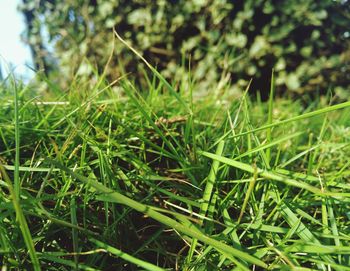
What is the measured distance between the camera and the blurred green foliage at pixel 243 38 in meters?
2.36

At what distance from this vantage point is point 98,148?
0.73 m

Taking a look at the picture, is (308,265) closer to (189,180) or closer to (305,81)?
(189,180)

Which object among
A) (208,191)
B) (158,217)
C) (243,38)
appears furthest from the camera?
(243,38)

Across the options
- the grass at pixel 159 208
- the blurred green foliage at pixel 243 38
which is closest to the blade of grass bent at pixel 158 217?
the grass at pixel 159 208

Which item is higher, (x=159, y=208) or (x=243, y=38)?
(x=159, y=208)

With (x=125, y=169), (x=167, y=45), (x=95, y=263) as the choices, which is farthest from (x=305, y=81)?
(x=95, y=263)

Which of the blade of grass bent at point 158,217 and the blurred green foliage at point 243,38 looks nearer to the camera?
the blade of grass bent at point 158,217

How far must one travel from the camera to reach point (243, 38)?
2.38m

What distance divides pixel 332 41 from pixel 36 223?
7.65 ft

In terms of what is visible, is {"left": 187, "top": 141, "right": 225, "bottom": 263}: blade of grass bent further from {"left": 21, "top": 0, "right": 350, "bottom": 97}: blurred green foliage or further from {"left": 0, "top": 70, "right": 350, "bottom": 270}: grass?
{"left": 21, "top": 0, "right": 350, "bottom": 97}: blurred green foliage

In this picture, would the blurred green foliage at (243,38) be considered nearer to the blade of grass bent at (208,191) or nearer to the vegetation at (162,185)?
the vegetation at (162,185)

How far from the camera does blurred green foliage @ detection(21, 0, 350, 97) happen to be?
2.36m

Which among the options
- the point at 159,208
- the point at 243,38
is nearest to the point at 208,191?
the point at 159,208

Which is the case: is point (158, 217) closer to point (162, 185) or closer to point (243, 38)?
point (162, 185)
